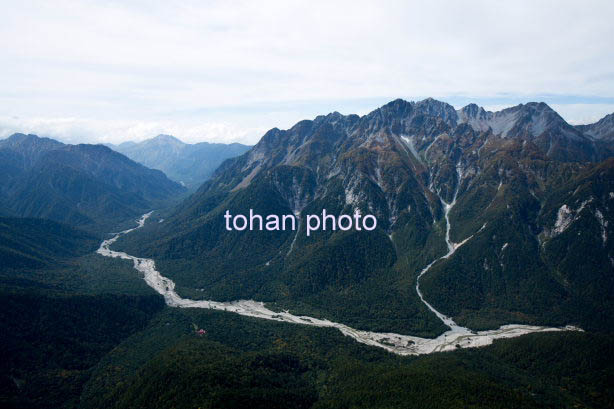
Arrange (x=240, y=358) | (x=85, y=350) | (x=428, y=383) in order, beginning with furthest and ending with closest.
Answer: (x=85, y=350) < (x=240, y=358) < (x=428, y=383)

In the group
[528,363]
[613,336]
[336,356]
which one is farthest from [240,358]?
[613,336]

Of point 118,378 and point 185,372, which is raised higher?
point 185,372

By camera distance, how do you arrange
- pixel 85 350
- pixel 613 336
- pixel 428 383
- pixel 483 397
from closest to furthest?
pixel 483 397 < pixel 428 383 < pixel 613 336 < pixel 85 350

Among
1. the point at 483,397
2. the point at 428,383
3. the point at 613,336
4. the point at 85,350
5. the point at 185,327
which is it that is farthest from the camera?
the point at 185,327

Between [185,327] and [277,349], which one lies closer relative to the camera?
[277,349]

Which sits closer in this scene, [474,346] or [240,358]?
[240,358]

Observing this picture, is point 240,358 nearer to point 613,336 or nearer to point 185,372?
point 185,372

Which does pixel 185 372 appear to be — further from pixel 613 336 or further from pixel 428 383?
pixel 613 336

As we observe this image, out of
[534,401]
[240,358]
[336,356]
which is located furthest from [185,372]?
[534,401]

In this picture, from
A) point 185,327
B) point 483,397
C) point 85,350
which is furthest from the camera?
point 185,327
